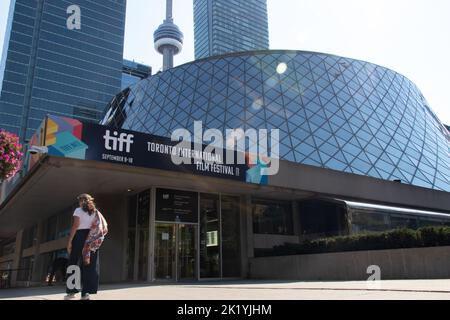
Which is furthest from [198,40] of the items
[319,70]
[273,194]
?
[273,194]

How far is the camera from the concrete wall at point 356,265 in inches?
457

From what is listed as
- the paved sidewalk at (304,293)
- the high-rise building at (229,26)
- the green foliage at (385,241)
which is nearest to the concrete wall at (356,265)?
the green foliage at (385,241)

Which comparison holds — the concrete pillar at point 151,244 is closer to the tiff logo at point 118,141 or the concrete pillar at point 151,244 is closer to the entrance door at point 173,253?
the entrance door at point 173,253

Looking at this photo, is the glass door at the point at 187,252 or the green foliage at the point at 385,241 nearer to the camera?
the green foliage at the point at 385,241

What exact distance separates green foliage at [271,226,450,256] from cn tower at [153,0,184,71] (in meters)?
115

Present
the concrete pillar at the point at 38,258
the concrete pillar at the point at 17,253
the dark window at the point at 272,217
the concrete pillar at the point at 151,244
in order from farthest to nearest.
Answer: the concrete pillar at the point at 17,253 → the concrete pillar at the point at 38,258 → the dark window at the point at 272,217 → the concrete pillar at the point at 151,244

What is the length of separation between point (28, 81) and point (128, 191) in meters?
125

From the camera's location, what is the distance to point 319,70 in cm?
3600

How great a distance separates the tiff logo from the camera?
13000mm

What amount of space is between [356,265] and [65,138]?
31.7 feet

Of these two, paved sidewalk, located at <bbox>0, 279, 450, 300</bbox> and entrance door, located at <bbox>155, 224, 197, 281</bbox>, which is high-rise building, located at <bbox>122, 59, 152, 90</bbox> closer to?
entrance door, located at <bbox>155, 224, 197, 281</bbox>

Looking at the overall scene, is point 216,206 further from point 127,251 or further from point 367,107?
point 367,107

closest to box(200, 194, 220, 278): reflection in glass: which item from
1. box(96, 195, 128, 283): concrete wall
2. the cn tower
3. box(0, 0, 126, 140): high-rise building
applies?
box(96, 195, 128, 283): concrete wall

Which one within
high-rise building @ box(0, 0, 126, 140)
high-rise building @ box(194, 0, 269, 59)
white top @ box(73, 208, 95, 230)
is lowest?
white top @ box(73, 208, 95, 230)
